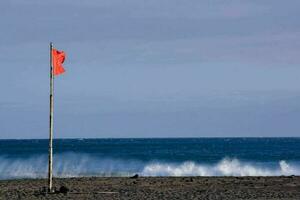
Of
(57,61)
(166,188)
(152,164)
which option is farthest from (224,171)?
(57,61)

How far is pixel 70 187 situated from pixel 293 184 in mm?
9353

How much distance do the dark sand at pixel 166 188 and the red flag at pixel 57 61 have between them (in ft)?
14.2

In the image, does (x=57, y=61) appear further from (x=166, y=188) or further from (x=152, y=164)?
(x=152, y=164)

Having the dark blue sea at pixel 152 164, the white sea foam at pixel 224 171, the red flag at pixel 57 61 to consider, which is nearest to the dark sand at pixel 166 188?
the red flag at pixel 57 61

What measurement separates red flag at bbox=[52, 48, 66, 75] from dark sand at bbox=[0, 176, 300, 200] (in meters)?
4.34

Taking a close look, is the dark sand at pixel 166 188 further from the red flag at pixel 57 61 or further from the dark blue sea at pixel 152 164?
the dark blue sea at pixel 152 164

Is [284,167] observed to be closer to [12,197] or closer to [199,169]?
[199,169]

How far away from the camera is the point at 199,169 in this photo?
64.9 meters

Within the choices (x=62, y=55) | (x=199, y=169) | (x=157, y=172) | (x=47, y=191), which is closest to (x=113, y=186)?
(x=47, y=191)

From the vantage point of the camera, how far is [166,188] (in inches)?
1331

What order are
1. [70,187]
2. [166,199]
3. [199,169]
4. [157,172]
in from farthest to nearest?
[199,169]
[157,172]
[70,187]
[166,199]

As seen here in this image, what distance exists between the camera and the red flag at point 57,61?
2927cm

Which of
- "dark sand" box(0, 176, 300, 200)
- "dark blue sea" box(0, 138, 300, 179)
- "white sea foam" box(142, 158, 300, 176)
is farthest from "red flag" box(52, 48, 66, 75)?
"white sea foam" box(142, 158, 300, 176)

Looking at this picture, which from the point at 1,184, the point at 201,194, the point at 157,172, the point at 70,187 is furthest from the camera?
the point at 157,172
